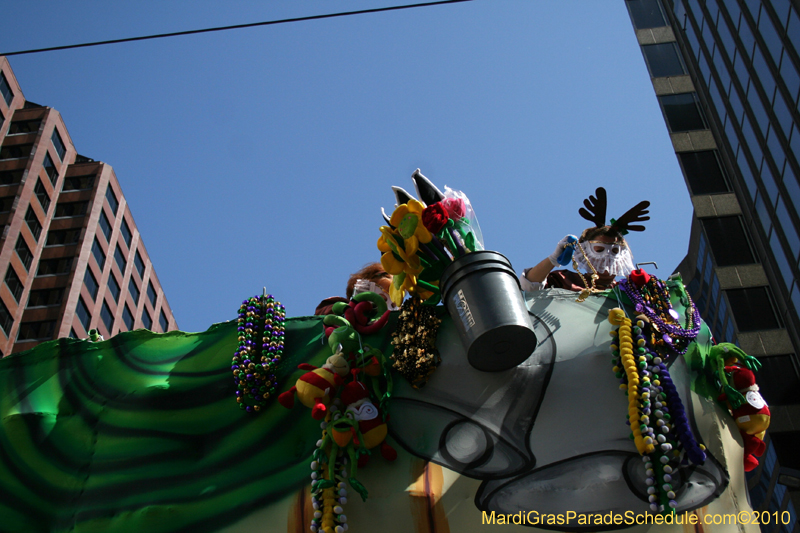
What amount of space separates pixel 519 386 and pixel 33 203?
47.5m

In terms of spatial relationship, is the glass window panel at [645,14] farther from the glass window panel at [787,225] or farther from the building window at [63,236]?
the building window at [63,236]

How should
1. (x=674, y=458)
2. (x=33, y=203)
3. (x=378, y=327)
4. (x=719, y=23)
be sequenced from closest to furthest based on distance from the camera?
(x=674, y=458) < (x=378, y=327) < (x=719, y=23) < (x=33, y=203)

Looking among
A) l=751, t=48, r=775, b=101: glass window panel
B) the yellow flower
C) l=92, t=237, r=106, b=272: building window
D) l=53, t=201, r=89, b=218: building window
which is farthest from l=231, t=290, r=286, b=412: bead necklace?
l=53, t=201, r=89, b=218: building window

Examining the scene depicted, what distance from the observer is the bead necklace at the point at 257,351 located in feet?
16.6

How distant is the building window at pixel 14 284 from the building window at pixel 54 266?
2.08 metres

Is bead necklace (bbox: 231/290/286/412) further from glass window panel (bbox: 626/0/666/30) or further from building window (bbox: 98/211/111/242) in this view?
building window (bbox: 98/211/111/242)

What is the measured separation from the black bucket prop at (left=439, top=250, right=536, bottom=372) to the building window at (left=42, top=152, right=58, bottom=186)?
48728 millimetres

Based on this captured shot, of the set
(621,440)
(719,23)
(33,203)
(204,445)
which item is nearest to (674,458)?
(621,440)

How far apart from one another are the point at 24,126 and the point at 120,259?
1093 cm

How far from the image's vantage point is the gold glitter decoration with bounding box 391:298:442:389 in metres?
4.91

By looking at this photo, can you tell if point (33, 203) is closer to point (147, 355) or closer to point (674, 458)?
point (147, 355)

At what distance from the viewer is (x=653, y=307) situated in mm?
5082

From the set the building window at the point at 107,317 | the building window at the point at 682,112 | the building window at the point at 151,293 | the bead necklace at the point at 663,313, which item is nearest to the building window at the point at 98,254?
the building window at the point at 107,317

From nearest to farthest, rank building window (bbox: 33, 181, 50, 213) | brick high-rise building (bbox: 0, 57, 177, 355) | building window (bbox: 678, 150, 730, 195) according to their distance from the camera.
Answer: building window (bbox: 678, 150, 730, 195)
brick high-rise building (bbox: 0, 57, 177, 355)
building window (bbox: 33, 181, 50, 213)
